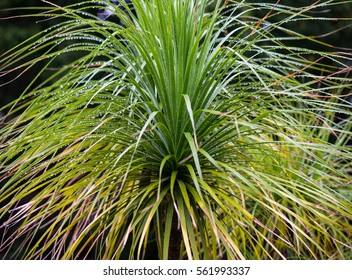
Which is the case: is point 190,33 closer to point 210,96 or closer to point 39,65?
point 210,96

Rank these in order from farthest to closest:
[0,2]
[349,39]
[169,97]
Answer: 1. [349,39]
2. [0,2]
3. [169,97]

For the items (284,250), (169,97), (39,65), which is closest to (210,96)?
(169,97)

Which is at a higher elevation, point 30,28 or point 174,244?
point 30,28

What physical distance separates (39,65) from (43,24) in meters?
0.30

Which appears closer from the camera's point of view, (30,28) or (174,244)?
(174,244)

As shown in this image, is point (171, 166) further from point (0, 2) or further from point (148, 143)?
point (0, 2)

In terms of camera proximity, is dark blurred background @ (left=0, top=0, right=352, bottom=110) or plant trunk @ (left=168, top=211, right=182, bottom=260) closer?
plant trunk @ (left=168, top=211, right=182, bottom=260)

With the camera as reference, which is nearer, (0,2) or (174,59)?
(174,59)

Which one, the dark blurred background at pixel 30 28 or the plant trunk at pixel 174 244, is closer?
the plant trunk at pixel 174 244

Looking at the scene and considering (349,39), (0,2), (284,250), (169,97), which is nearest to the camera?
(169,97)

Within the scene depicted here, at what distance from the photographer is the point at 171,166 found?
1.37 metres

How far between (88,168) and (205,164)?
0.30m

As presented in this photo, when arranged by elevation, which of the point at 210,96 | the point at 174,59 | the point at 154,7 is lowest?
the point at 210,96

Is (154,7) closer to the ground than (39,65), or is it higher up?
higher up
